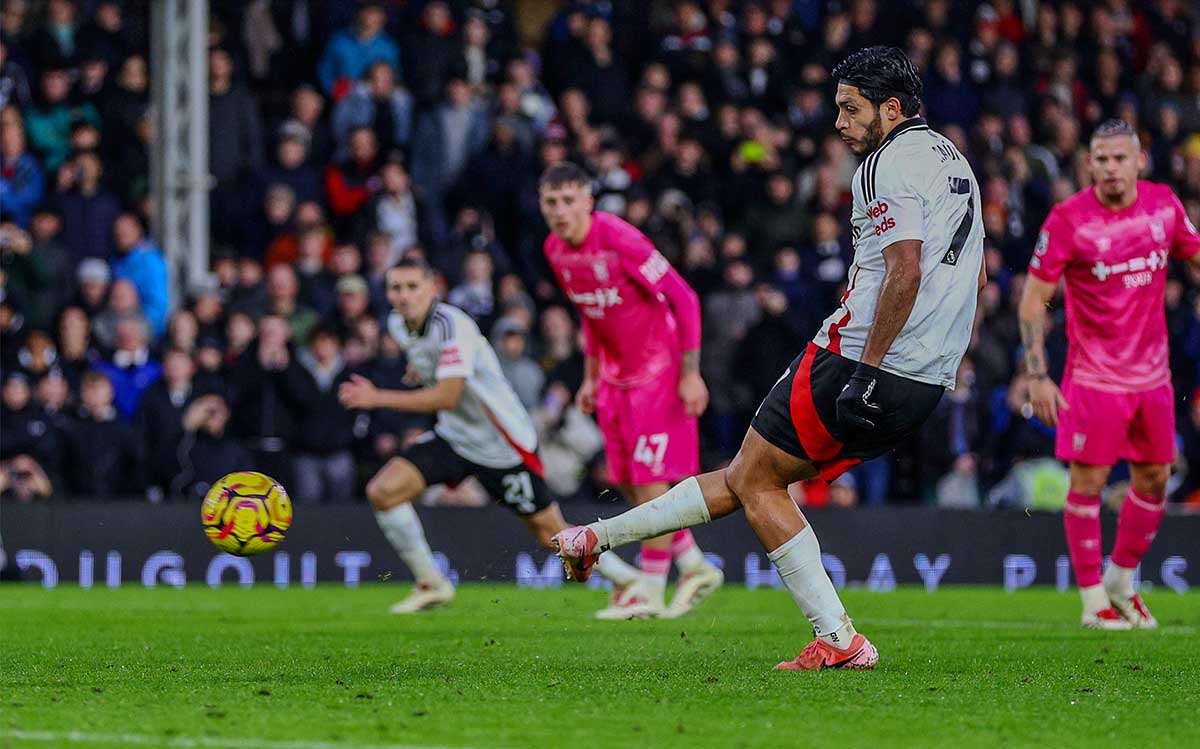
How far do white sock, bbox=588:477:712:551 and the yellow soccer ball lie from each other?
2.24m

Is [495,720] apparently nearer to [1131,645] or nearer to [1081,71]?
[1131,645]

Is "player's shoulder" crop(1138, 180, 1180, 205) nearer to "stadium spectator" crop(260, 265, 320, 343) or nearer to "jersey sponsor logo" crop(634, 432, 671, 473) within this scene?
"jersey sponsor logo" crop(634, 432, 671, 473)

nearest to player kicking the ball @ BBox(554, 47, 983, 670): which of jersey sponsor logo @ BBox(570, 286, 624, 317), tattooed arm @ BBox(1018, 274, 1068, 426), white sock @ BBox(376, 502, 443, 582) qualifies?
tattooed arm @ BBox(1018, 274, 1068, 426)

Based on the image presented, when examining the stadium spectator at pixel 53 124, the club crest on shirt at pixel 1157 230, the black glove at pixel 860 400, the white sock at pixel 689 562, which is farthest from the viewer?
the stadium spectator at pixel 53 124

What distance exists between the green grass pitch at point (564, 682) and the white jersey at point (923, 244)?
1265 millimetres

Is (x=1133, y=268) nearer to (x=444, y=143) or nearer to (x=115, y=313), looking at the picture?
(x=115, y=313)

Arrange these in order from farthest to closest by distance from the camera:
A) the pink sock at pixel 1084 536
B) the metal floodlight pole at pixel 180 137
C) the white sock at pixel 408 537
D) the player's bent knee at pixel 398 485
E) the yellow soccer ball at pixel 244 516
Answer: the metal floodlight pole at pixel 180 137 < the white sock at pixel 408 537 < the player's bent knee at pixel 398 485 < the pink sock at pixel 1084 536 < the yellow soccer ball at pixel 244 516

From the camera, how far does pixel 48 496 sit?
1574 cm

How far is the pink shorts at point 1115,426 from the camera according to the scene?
34.5ft

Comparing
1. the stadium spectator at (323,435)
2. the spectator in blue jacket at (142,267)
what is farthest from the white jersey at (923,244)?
the spectator in blue jacket at (142,267)

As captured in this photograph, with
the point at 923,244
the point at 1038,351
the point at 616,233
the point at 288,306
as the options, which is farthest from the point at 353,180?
the point at 923,244

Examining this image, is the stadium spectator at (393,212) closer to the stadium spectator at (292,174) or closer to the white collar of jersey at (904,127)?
the stadium spectator at (292,174)

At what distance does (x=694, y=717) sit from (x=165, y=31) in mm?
13705

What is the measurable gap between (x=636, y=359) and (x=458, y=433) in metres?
1.21
